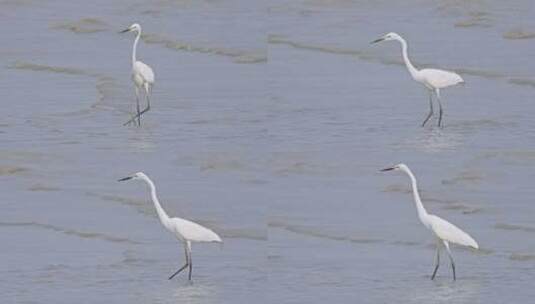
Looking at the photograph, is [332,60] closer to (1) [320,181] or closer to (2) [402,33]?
(2) [402,33]

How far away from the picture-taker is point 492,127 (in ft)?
42.4

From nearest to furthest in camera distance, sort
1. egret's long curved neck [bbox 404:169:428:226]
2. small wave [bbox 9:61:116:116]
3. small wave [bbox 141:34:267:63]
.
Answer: egret's long curved neck [bbox 404:169:428:226] < small wave [bbox 9:61:116:116] < small wave [bbox 141:34:267:63]

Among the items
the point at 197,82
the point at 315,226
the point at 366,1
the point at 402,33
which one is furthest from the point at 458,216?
the point at 366,1

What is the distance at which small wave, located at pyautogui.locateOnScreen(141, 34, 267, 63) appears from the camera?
51.0ft

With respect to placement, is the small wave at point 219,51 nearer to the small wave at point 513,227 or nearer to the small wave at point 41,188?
the small wave at point 41,188

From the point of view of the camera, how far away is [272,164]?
505 inches

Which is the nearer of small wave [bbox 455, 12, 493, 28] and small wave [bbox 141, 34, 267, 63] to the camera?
small wave [bbox 141, 34, 267, 63]

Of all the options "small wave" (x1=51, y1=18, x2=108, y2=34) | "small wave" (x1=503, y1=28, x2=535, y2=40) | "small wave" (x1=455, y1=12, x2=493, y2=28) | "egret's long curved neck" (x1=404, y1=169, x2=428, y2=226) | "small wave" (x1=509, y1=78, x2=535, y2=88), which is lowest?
"small wave" (x1=51, y1=18, x2=108, y2=34)

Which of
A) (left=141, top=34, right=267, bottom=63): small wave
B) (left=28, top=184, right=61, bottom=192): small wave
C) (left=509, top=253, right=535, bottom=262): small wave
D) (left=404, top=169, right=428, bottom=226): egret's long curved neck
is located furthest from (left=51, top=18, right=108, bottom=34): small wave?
(left=509, top=253, right=535, bottom=262): small wave

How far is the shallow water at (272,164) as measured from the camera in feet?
35.0

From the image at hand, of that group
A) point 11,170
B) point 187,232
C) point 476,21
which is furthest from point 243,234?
point 476,21

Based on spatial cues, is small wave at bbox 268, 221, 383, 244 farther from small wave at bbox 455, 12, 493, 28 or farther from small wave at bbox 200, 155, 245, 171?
small wave at bbox 455, 12, 493, 28

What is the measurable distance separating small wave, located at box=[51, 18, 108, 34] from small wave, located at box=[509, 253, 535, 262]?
7.26 meters

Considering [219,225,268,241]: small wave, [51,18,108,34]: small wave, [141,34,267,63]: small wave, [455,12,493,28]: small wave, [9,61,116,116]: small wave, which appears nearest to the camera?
[219,225,268,241]: small wave
